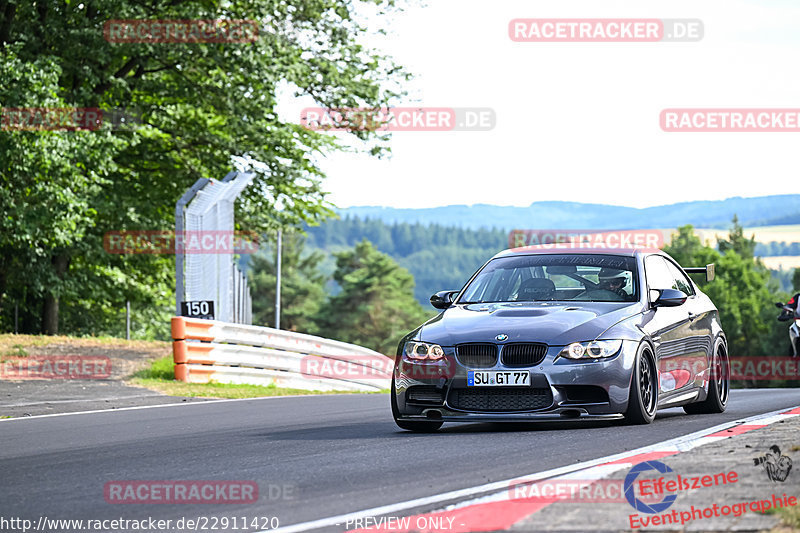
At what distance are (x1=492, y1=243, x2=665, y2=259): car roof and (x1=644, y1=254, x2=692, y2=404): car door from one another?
0.15 m

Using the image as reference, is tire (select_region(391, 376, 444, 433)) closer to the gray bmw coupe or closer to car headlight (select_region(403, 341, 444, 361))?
the gray bmw coupe

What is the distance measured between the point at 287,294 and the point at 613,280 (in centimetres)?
11429

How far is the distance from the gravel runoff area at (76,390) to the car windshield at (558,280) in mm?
5195

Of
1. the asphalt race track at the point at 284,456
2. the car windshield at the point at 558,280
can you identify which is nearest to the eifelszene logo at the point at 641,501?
the asphalt race track at the point at 284,456

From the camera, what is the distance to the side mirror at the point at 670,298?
9.32m

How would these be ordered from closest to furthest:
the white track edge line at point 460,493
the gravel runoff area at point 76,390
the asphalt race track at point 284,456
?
the white track edge line at point 460,493 → the asphalt race track at point 284,456 → the gravel runoff area at point 76,390

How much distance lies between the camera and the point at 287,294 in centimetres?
12306

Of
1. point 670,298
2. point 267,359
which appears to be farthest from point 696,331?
point 267,359

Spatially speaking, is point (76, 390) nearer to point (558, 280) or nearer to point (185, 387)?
point (185, 387)

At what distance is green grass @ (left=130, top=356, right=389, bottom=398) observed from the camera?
15.5m

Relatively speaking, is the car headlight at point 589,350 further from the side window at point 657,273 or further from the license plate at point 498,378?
the side window at point 657,273

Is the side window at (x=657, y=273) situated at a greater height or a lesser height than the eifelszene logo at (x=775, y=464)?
greater

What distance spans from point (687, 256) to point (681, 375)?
9333 cm

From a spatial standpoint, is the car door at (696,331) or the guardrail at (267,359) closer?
the car door at (696,331)
